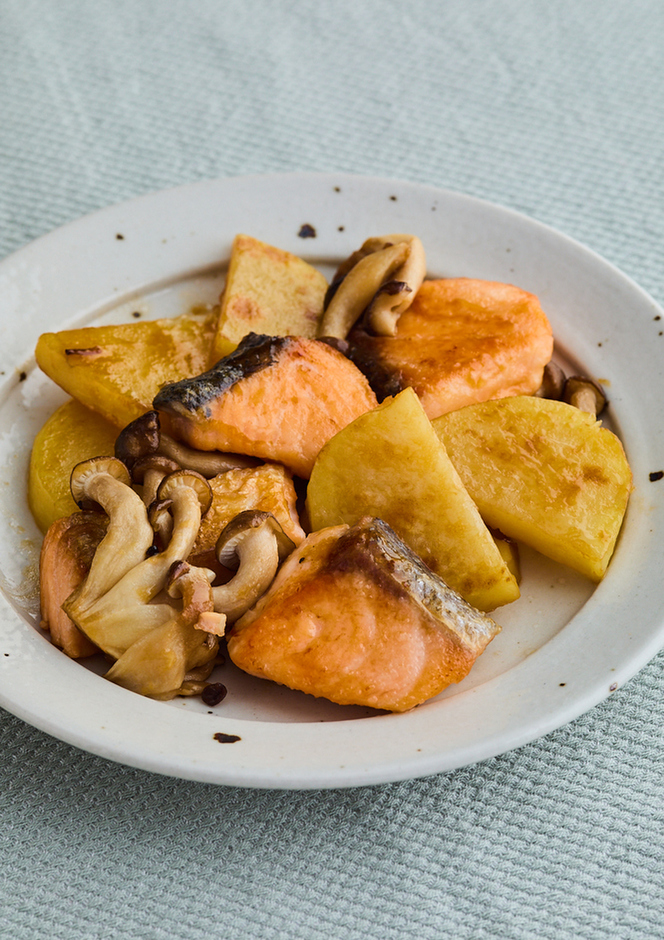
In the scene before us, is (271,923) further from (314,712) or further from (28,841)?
(28,841)

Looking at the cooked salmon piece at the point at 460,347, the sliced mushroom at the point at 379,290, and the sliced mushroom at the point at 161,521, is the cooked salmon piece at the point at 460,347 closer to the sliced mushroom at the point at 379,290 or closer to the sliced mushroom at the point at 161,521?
the sliced mushroom at the point at 379,290

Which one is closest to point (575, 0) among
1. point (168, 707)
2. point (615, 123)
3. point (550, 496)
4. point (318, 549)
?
point (615, 123)

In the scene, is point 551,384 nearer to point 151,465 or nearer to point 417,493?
point 417,493

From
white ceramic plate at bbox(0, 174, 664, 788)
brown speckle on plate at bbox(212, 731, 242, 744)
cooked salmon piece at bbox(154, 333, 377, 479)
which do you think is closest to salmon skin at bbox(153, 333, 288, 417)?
cooked salmon piece at bbox(154, 333, 377, 479)

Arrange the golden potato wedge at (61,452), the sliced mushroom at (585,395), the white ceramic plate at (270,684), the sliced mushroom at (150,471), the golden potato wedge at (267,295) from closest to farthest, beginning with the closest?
1. the white ceramic plate at (270,684)
2. the sliced mushroom at (150,471)
3. the golden potato wedge at (61,452)
4. the sliced mushroom at (585,395)
5. the golden potato wedge at (267,295)

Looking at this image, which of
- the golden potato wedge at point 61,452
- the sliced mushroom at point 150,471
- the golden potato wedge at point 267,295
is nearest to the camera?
the sliced mushroom at point 150,471

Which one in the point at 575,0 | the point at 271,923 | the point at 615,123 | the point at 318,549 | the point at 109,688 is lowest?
the point at 271,923

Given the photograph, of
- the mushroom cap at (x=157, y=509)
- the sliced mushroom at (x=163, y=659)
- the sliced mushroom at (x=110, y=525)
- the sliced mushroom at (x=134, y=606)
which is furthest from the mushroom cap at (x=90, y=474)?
the sliced mushroom at (x=163, y=659)
